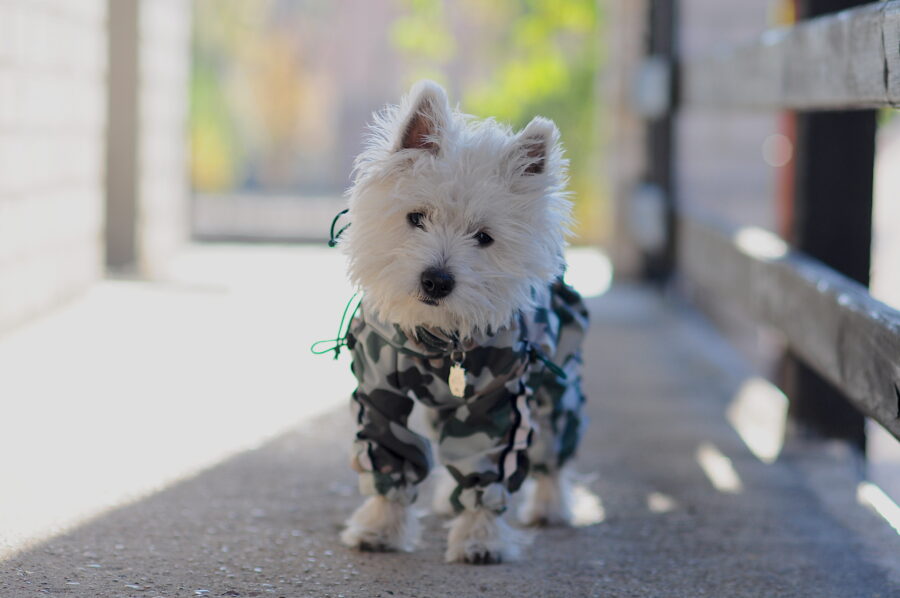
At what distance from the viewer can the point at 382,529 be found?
308 centimetres

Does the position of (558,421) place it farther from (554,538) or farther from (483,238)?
(483,238)

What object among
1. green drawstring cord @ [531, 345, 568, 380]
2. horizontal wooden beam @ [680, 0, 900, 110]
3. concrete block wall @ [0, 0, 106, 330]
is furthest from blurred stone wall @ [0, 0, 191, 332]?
green drawstring cord @ [531, 345, 568, 380]

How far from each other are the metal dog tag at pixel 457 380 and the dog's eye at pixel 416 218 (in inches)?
14.1

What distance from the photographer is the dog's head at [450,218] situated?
2.77 metres

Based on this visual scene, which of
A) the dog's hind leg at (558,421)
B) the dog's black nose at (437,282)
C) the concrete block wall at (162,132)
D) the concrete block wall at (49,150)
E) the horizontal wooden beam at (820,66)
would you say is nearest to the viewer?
the dog's black nose at (437,282)

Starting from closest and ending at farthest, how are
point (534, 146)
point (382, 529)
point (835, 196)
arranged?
point (534, 146)
point (382, 529)
point (835, 196)

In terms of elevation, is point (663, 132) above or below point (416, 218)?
above

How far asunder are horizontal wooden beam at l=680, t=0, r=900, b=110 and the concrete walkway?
1.22 m

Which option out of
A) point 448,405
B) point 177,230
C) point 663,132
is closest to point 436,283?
point 448,405

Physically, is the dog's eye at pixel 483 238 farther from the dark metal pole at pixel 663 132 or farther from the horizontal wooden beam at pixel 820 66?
the dark metal pole at pixel 663 132

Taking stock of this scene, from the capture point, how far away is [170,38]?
965cm

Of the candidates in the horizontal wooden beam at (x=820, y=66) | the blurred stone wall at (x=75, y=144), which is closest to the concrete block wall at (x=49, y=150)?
the blurred stone wall at (x=75, y=144)

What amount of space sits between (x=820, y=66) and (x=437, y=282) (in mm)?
1630

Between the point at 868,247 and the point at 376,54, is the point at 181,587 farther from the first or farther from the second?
the point at 376,54
